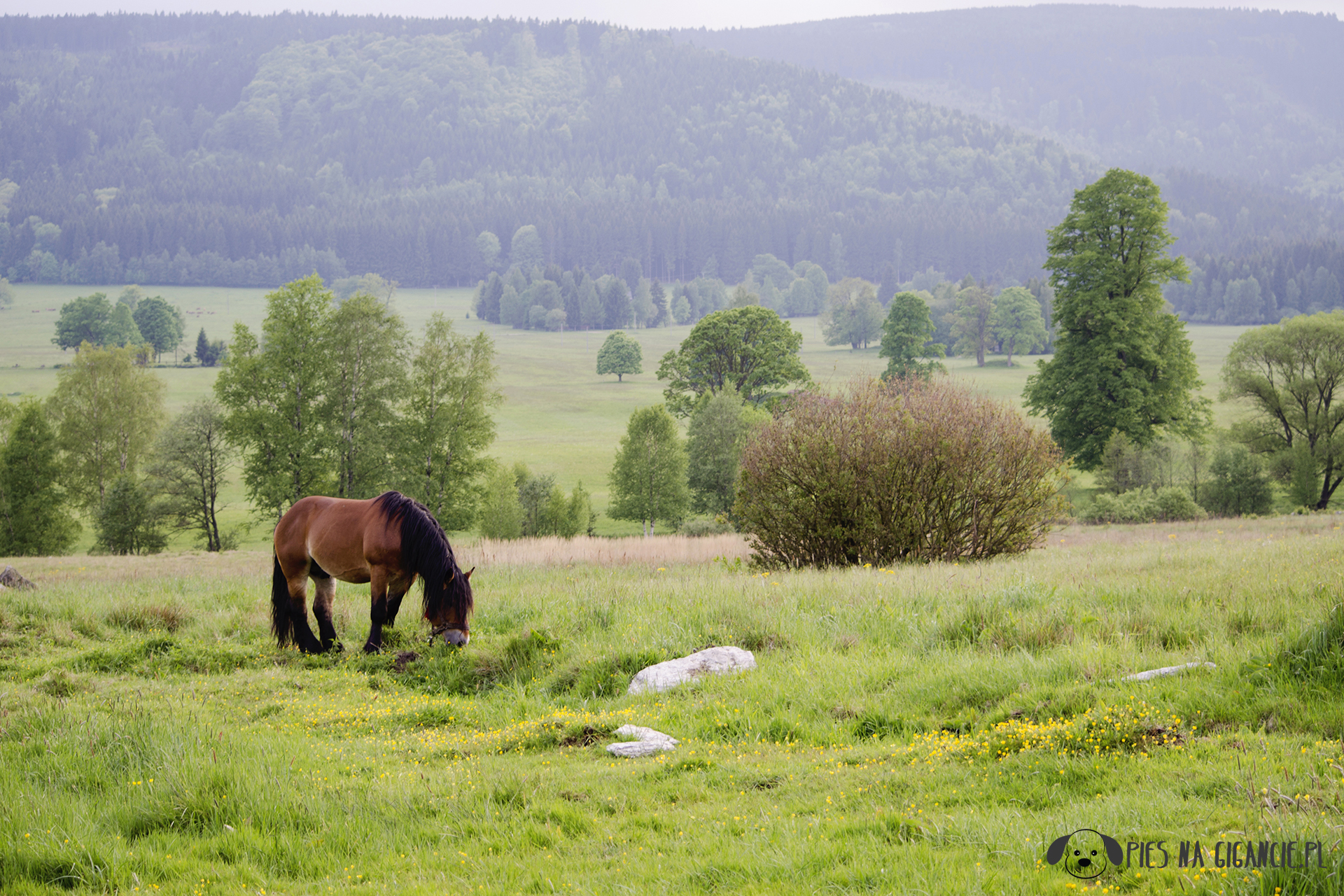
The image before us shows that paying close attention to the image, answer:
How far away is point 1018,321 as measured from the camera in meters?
113

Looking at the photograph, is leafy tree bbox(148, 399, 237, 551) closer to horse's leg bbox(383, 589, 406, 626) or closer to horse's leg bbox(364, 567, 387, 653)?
horse's leg bbox(383, 589, 406, 626)

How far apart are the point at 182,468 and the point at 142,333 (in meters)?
81.6

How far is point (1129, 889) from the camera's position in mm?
3951

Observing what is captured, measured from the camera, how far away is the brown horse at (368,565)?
1054cm

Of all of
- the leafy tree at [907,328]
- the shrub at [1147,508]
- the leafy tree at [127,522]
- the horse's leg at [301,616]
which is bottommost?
the leafy tree at [127,522]

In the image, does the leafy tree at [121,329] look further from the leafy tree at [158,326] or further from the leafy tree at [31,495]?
the leafy tree at [31,495]

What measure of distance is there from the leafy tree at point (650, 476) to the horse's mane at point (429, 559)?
40.1 meters

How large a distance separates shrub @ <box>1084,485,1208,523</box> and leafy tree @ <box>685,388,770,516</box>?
62.0 feet

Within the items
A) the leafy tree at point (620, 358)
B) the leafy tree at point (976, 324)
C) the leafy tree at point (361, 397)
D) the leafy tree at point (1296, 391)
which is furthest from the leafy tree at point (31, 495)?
the leafy tree at point (976, 324)

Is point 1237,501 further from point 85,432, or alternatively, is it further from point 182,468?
point 85,432

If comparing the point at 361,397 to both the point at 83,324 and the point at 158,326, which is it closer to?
the point at 158,326

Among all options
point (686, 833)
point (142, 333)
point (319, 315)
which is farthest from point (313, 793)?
point (142, 333)
